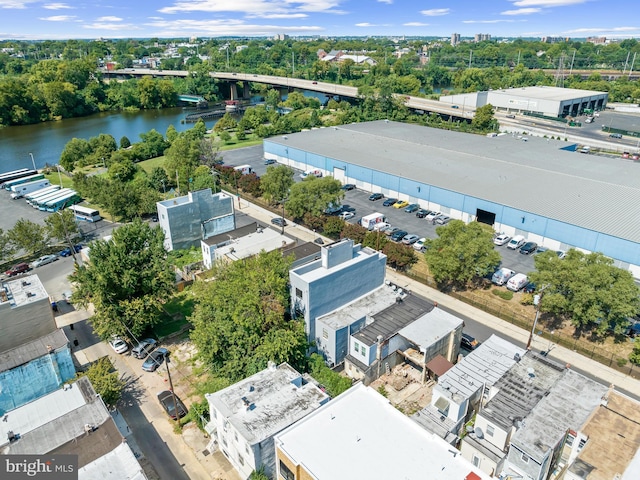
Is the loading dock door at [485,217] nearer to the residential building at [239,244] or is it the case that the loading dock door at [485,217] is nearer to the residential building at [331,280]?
the residential building at [331,280]

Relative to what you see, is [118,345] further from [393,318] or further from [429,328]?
[429,328]

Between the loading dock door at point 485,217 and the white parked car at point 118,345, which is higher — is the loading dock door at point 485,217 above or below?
above

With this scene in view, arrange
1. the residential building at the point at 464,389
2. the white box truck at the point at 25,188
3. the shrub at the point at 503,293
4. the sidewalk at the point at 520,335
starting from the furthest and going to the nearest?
1. the white box truck at the point at 25,188
2. the shrub at the point at 503,293
3. the sidewalk at the point at 520,335
4. the residential building at the point at 464,389

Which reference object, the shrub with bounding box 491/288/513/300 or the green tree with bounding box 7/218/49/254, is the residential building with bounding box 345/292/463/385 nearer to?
the shrub with bounding box 491/288/513/300

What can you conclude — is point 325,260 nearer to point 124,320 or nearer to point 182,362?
point 182,362

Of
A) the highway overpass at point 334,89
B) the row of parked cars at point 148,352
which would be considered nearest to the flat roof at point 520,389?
the row of parked cars at point 148,352

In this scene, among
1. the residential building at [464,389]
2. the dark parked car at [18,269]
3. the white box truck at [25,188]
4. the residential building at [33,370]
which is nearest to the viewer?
the residential building at [464,389]

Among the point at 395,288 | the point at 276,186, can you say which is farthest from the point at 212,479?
the point at 276,186

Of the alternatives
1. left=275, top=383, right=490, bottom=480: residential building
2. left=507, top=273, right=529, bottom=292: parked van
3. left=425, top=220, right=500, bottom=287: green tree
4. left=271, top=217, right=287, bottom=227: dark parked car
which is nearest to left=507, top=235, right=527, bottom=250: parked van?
left=507, top=273, right=529, bottom=292: parked van
